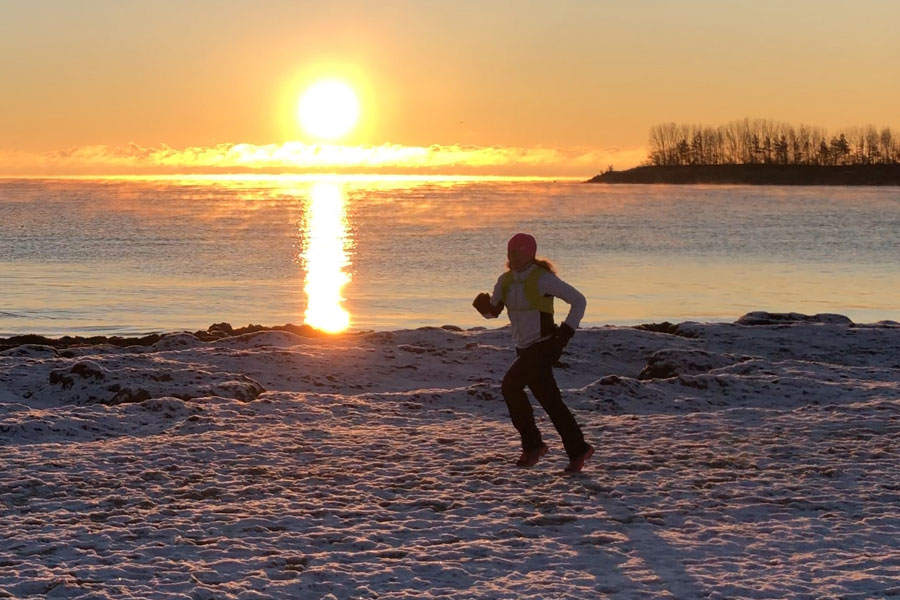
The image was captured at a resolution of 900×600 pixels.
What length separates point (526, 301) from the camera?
8.28 m

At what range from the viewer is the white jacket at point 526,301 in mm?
8195

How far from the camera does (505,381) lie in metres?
8.54

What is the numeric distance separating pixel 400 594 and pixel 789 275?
39.9 meters

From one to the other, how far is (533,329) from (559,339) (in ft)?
0.92

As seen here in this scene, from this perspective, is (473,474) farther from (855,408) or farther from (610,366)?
(610,366)

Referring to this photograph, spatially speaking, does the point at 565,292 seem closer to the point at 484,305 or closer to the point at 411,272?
the point at 484,305

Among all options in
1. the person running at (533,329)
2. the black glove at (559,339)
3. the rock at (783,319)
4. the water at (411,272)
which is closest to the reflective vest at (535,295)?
the person running at (533,329)

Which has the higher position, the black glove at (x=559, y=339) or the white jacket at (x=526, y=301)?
the white jacket at (x=526, y=301)

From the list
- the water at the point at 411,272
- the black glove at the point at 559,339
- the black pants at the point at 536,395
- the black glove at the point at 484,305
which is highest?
the black glove at the point at 484,305

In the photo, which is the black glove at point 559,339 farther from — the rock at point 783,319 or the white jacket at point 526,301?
the rock at point 783,319

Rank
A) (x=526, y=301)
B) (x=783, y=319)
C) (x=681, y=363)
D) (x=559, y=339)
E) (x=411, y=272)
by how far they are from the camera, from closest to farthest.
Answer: (x=559, y=339)
(x=526, y=301)
(x=681, y=363)
(x=783, y=319)
(x=411, y=272)

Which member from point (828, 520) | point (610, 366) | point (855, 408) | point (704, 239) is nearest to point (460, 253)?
point (704, 239)

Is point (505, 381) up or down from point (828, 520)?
up

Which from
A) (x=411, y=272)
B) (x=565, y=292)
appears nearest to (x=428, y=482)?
(x=565, y=292)
